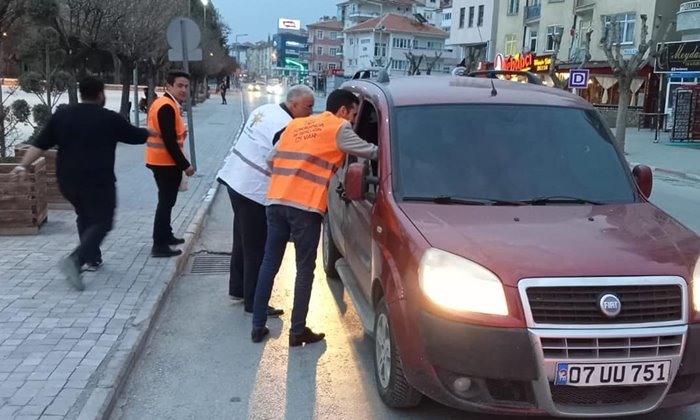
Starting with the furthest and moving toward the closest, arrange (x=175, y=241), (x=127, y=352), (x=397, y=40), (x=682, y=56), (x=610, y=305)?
(x=397, y=40)
(x=682, y=56)
(x=175, y=241)
(x=127, y=352)
(x=610, y=305)

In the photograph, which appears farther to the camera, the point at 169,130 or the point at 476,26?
the point at 476,26

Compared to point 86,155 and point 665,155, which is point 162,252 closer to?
point 86,155

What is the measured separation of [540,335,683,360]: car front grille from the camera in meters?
3.36

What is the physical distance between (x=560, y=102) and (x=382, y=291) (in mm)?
2012

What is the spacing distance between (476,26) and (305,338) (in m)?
56.8

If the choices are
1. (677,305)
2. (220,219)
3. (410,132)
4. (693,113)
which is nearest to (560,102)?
(410,132)

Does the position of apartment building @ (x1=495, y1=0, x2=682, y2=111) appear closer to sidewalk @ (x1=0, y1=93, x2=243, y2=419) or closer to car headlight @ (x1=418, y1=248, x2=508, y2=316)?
sidewalk @ (x1=0, y1=93, x2=243, y2=419)

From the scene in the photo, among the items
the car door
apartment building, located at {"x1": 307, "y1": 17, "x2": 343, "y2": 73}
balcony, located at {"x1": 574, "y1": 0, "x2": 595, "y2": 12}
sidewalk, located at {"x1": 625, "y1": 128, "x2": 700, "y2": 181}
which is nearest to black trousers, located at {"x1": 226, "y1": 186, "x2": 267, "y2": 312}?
the car door

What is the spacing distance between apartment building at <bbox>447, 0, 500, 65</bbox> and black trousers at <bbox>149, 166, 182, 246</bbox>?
169 feet

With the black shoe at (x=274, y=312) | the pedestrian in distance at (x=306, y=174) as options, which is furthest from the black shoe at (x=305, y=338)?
the black shoe at (x=274, y=312)

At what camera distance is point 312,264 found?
16.5 ft

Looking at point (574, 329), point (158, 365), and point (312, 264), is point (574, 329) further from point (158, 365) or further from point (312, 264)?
point (158, 365)

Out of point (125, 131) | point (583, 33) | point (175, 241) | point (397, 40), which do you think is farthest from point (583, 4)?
point (397, 40)

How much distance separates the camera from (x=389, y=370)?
159 inches
